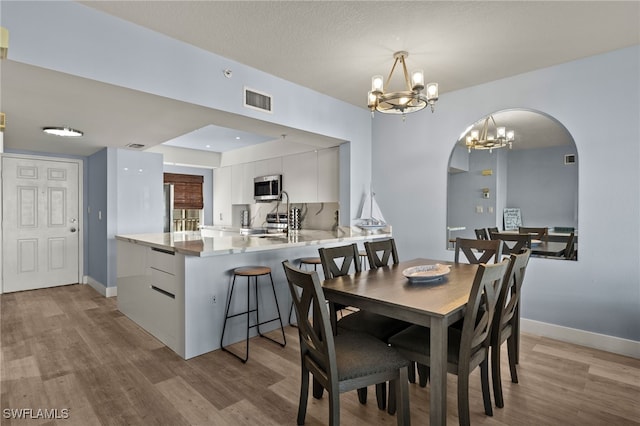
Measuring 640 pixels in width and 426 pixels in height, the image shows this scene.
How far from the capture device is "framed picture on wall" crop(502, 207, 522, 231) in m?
3.42

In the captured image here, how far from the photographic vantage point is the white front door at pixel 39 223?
4770mm

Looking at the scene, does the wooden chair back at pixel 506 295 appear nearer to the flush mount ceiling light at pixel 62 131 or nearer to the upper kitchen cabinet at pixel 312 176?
the upper kitchen cabinet at pixel 312 176

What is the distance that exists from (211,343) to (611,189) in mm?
3699

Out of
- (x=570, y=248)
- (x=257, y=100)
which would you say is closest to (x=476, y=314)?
(x=570, y=248)

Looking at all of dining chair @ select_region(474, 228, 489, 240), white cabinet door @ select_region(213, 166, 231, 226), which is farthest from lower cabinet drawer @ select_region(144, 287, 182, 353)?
white cabinet door @ select_region(213, 166, 231, 226)

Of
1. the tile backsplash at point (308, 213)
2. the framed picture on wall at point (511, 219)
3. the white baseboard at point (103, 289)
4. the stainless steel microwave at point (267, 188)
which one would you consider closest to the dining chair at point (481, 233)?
the framed picture on wall at point (511, 219)

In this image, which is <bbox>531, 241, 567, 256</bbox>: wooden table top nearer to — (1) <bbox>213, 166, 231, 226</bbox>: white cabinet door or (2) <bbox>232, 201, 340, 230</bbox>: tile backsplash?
(2) <bbox>232, 201, 340, 230</bbox>: tile backsplash

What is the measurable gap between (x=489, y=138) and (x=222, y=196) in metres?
5.29

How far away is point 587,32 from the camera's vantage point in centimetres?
255

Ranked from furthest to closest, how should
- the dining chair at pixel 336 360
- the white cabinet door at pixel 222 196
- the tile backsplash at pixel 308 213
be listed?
1. the white cabinet door at pixel 222 196
2. the tile backsplash at pixel 308 213
3. the dining chair at pixel 336 360

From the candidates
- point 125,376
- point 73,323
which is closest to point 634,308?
point 125,376

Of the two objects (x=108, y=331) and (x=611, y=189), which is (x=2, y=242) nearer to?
(x=108, y=331)

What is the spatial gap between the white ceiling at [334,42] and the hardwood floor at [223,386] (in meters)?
2.10

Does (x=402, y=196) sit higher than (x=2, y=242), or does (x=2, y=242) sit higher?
(x=402, y=196)
